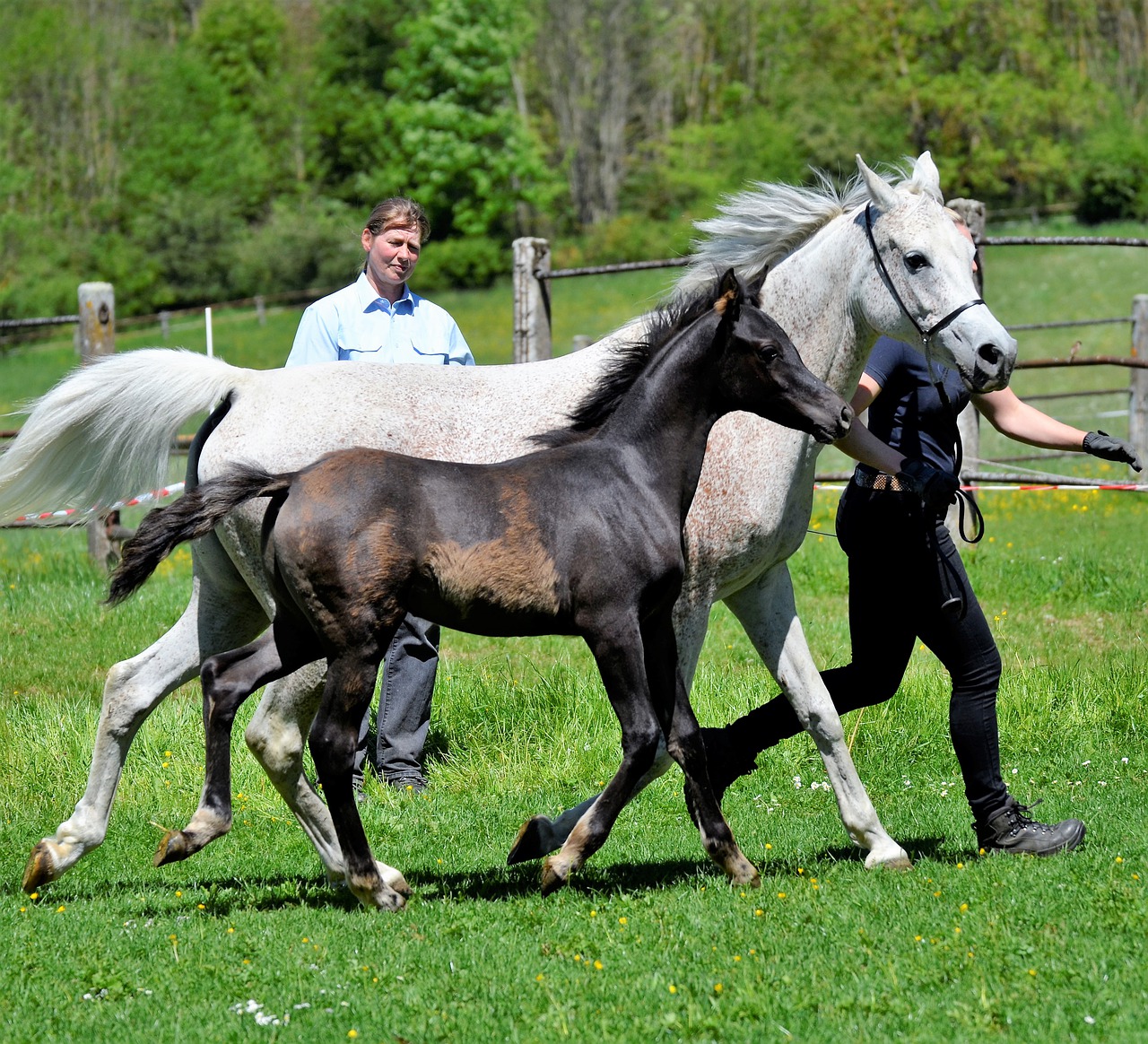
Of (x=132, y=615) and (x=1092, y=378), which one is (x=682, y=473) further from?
(x=1092, y=378)

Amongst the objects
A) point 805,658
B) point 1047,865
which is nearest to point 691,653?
point 805,658

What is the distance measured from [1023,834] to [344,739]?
7.92 feet

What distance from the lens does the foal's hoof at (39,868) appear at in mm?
4559

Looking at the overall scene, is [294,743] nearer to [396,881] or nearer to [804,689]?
[396,881]

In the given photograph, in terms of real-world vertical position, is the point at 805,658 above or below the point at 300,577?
below

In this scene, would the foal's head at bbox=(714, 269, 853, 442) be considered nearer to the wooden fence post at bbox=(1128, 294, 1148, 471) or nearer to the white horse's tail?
the white horse's tail

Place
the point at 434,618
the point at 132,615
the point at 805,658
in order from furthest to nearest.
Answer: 1. the point at 132,615
2. the point at 805,658
3. the point at 434,618

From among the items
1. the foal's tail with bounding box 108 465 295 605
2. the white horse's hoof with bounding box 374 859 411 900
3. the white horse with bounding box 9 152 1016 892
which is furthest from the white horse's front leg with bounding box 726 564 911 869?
the foal's tail with bounding box 108 465 295 605

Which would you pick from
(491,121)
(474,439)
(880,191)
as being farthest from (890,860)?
(491,121)

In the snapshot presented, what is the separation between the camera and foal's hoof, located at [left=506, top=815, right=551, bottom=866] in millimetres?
4637

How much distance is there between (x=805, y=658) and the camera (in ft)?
16.1

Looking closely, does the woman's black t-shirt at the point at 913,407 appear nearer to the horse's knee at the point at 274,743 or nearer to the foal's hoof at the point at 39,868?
the horse's knee at the point at 274,743

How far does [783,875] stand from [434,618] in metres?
1.49

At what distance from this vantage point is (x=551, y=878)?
13.9 ft
